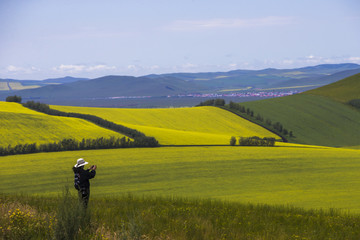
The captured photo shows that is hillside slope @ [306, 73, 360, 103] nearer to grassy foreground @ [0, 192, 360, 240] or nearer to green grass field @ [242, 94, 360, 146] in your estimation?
green grass field @ [242, 94, 360, 146]

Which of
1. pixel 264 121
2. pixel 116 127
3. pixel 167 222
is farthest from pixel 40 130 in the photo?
pixel 264 121

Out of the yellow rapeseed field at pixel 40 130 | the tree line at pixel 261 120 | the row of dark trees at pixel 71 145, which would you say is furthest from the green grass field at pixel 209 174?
the tree line at pixel 261 120

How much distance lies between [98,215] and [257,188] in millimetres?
19286

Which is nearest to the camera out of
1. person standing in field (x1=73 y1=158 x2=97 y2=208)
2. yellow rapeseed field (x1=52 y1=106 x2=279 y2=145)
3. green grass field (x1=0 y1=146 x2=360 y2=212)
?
person standing in field (x1=73 y1=158 x2=97 y2=208)

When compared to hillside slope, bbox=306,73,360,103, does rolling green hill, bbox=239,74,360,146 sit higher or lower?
lower

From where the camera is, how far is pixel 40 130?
53.7 m

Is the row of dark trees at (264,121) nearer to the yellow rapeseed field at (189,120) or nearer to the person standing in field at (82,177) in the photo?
the yellow rapeseed field at (189,120)

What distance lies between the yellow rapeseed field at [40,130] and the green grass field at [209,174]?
19.3 feet

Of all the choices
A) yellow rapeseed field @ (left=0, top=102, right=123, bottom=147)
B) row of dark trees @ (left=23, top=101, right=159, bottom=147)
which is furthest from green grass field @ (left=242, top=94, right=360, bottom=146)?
yellow rapeseed field @ (left=0, top=102, right=123, bottom=147)

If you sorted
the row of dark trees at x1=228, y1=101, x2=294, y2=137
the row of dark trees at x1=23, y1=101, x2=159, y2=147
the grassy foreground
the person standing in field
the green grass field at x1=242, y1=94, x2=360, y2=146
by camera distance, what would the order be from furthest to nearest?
the green grass field at x1=242, y1=94, x2=360, y2=146, the row of dark trees at x1=228, y1=101, x2=294, y2=137, the row of dark trees at x1=23, y1=101, x2=159, y2=147, the person standing in field, the grassy foreground

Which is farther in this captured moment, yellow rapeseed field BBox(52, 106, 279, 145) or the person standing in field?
yellow rapeseed field BBox(52, 106, 279, 145)

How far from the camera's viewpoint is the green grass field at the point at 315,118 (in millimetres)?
90250

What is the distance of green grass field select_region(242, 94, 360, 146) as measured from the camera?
90.2m

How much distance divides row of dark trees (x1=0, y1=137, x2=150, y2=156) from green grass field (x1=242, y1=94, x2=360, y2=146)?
4513cm
